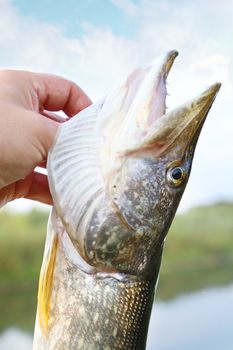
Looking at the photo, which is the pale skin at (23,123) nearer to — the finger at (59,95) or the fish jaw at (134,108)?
the finger at (59,95)

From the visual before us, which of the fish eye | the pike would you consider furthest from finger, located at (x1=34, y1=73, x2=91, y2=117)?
the fish eye

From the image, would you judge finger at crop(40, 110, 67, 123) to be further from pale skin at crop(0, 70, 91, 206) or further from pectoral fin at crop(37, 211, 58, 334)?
pectoral fin at crop(37, 211, 58, 334)

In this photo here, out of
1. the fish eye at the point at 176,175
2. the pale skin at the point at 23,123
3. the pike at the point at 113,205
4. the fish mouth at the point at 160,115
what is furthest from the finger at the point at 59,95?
the fish eye at the point at 176,175

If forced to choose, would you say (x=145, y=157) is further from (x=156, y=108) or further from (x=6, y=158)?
(x=6, y=158)

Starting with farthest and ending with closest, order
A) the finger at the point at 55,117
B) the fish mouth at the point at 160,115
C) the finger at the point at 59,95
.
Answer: the finger at the point at 55,117
the finger at the point at 59,95
the fish mouth at the point at 160,115

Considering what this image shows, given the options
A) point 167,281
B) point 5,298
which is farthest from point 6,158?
point 167,281

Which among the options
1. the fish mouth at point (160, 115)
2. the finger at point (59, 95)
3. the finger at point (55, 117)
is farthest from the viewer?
the finger at point (55, 117)

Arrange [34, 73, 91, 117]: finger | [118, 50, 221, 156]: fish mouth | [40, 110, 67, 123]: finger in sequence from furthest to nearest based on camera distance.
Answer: [40, 110, 67, 123]: finger, [34, 73, 91, 117]: finger, [118, 50, 221, 156]: fish mouth
